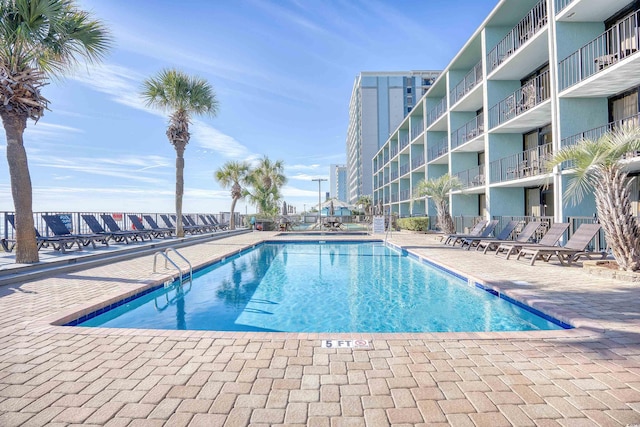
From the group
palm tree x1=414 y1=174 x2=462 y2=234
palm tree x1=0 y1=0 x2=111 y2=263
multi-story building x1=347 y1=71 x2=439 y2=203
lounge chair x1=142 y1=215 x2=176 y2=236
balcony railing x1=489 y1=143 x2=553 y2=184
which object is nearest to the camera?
palm tree x1=0 y1=0 x2=111 y2=263

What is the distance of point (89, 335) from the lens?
3086mm

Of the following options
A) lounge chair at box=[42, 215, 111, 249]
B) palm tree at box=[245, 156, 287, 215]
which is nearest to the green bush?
palm tree at box=[245, 156, 287, 215]

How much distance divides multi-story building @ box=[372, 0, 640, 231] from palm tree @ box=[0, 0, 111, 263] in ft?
39.5

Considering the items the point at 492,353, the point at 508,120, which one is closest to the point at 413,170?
the point at 508,120

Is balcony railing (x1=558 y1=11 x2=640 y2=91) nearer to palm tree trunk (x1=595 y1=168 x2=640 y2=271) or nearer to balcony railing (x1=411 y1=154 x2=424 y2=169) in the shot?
palm tree trunk (x1=595 y1=168 x2=640 y2=271)

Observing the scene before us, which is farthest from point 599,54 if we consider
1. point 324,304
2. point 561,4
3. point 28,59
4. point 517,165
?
point 28,59

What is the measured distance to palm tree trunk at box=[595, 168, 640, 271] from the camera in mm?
5484

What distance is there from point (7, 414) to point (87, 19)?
27.6 ft

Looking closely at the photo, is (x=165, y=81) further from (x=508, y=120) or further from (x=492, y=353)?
(x=492, y=353)

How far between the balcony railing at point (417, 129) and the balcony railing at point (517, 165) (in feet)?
31.6

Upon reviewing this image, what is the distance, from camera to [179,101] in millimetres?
13469

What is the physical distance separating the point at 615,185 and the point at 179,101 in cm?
1474

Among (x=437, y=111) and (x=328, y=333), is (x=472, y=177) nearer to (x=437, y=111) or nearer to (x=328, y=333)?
(x=437, y=111)

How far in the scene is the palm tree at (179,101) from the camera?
42.5 ft
